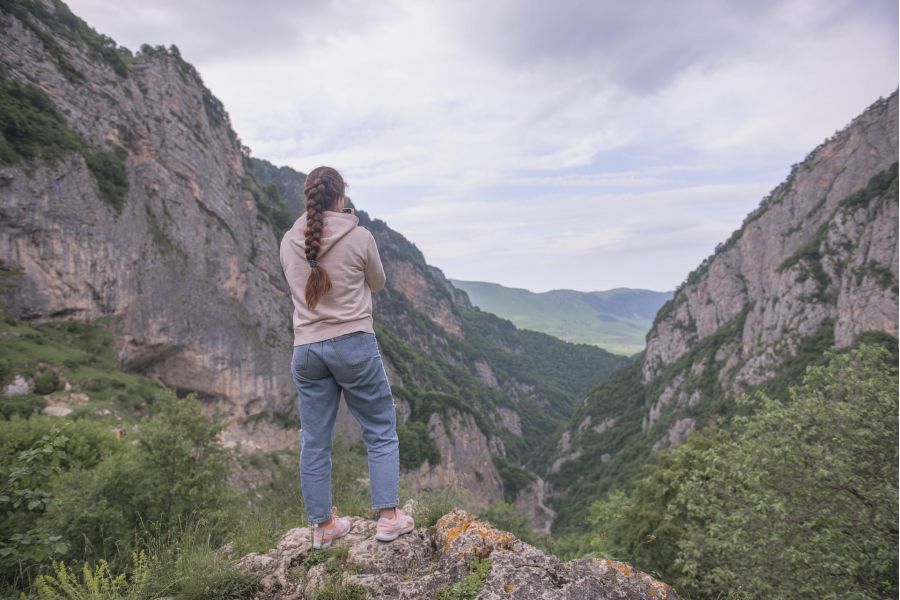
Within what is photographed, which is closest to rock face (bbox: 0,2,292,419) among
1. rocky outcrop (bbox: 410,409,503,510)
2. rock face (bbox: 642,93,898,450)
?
rocky outcrop (bbox: 410,409,503,510)

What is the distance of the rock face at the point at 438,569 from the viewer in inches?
128

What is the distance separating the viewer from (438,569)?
358 cm

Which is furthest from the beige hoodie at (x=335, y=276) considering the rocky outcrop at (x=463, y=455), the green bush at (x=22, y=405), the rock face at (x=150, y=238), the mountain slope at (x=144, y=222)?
the rocky outcrop at (x=463, y=455)

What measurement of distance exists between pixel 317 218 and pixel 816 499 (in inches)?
565

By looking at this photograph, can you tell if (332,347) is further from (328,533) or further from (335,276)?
(328,533)

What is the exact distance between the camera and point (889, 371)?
39.5ft

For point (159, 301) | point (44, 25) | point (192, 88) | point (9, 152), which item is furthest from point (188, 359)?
point (192, 88)

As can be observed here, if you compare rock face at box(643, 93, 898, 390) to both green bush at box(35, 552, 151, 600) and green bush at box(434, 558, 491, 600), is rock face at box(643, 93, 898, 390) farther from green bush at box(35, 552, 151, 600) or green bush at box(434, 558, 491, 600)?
green bush at box(35, 552, 151, 600)

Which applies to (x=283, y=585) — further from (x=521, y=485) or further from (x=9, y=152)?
(x=521, y=485)

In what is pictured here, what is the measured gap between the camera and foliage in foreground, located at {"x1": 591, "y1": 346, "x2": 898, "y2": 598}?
9.80 meters

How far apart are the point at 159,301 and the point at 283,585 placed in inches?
1615

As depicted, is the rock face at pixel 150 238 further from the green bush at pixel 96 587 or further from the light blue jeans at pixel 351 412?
the light blue jeans at pixel 351 412

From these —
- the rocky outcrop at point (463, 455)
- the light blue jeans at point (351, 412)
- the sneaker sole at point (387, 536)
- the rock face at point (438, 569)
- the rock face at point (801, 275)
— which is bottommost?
the rocky outcrop at point (463, 455)

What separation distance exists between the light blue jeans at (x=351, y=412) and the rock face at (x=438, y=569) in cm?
41
